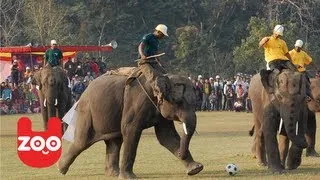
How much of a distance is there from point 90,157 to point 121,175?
16.7 ft

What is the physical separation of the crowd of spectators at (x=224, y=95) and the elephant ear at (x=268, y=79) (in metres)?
31.8

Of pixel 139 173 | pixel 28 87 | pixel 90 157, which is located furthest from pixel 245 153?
pixel 28 87

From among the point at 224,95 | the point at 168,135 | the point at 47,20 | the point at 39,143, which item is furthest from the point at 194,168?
the point at 47,20

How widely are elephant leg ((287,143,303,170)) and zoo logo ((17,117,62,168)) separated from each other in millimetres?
5328

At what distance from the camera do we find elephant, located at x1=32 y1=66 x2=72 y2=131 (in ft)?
97.0

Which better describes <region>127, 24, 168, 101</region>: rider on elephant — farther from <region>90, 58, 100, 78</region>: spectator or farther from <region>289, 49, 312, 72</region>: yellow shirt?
<region>90, 58, 100, 78</region>: spectator

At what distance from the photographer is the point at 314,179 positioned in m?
17.3

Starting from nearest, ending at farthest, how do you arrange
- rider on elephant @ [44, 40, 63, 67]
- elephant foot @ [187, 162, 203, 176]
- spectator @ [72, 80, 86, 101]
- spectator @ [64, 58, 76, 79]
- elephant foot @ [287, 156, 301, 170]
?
elephant foot @ [187, 162, 203, 176]
elephant foot @ [287, 156, 301, 170]
rider on elephant @ [44, 40, 63, 67]
spectator @ [72, 80, 86, 101]
spectator @ [64, 58, 76, 79]

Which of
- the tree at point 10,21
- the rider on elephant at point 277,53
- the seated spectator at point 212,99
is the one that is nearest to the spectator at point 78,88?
the seated spectator at point 212,99

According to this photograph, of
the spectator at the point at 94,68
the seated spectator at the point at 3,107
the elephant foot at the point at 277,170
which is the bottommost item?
the seated spectator at the point at 3,107

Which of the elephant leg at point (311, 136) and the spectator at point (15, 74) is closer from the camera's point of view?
→ the elephant leg at point (311, 136)

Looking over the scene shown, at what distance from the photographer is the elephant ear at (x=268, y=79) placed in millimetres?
19016

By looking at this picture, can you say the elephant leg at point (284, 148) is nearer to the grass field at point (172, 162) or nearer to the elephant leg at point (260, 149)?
the grass field at point (172, 162)

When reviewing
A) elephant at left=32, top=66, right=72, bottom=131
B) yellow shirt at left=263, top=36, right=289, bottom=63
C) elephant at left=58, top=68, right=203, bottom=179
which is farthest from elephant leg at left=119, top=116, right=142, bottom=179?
elephant at left=32, top=66, right=72, bottom=131
